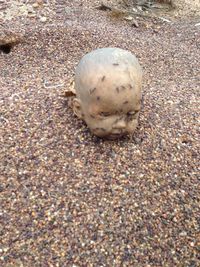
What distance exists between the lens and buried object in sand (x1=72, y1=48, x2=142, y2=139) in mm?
1956

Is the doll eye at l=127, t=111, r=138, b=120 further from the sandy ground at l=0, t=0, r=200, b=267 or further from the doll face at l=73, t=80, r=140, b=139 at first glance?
the sandy ground at l=0, t=0, r=200, b=267

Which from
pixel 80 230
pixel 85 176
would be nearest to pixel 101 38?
pixel 85 176

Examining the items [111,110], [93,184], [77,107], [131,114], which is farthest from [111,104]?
[93,184]

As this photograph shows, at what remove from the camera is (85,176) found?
1986mm

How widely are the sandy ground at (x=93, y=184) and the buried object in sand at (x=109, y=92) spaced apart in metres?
0.14

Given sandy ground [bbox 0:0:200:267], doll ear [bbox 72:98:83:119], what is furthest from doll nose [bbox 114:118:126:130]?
doll ear [bbox 72:98:83:119]

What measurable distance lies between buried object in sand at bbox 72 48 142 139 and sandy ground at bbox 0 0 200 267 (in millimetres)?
135

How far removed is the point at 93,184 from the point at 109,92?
52cm

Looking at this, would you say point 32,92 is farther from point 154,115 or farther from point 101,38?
point 101,38

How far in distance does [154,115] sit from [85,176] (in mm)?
698

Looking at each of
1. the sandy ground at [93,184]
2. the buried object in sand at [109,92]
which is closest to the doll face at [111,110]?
the buried object in sand at [109,92]

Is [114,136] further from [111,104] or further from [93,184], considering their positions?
[93,184]

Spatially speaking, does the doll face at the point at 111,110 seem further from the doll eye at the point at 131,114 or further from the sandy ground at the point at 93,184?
the sandy ground at the point at 93,184

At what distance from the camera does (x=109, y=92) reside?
195 centimetres
